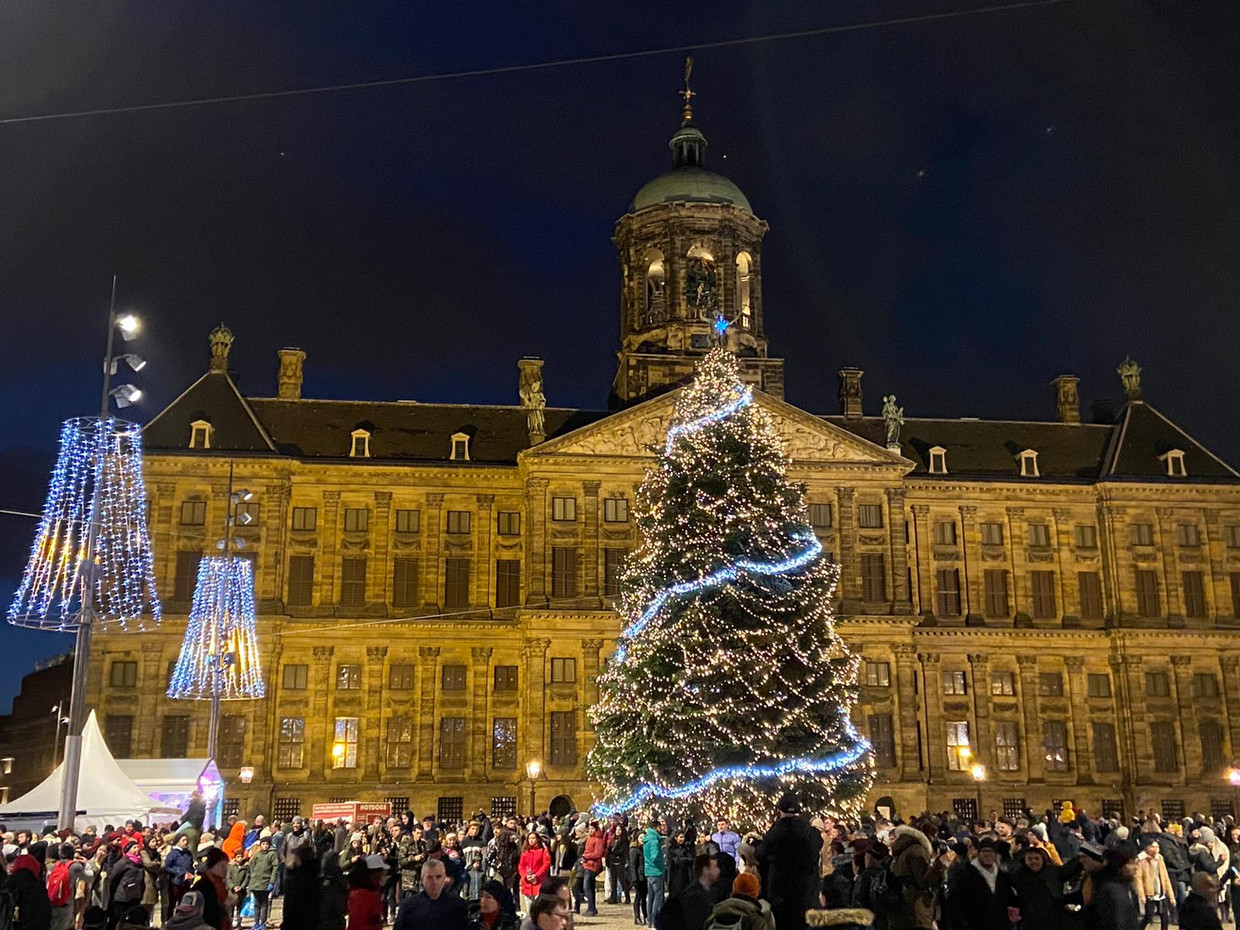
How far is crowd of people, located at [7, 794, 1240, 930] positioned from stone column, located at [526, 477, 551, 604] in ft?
80.7

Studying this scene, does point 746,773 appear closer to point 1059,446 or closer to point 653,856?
point 653,856

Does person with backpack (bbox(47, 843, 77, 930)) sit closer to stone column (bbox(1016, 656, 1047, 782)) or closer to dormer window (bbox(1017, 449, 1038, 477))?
stone column (bbox(1016, 656, 1047, 782))

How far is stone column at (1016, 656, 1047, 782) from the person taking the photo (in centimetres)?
5369

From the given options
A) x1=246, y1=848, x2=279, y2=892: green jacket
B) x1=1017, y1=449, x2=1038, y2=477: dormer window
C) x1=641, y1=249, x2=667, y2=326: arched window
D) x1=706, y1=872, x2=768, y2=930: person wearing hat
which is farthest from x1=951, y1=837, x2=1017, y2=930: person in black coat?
x1=1017, y1=449, x2=1038, y2=477: dormer window

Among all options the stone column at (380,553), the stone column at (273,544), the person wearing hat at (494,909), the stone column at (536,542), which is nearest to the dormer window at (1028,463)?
the stone column at (536,542)

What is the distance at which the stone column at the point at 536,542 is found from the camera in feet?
167

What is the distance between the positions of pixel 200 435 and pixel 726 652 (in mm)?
30399

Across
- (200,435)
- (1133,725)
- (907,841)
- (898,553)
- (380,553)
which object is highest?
(200,435)

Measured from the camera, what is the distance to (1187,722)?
54625 millimetres

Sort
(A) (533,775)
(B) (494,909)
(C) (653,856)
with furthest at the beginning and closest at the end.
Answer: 1. (A) (533,775)
2. (C) (653,856)
3. (B) (494,909)

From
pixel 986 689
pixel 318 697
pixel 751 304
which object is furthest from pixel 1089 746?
pixel 318 697

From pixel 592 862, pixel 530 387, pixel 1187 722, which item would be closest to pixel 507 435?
pixel 530 387

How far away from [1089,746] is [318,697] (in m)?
31.6

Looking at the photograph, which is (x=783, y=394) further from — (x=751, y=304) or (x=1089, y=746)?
(x=1089, y=746)
